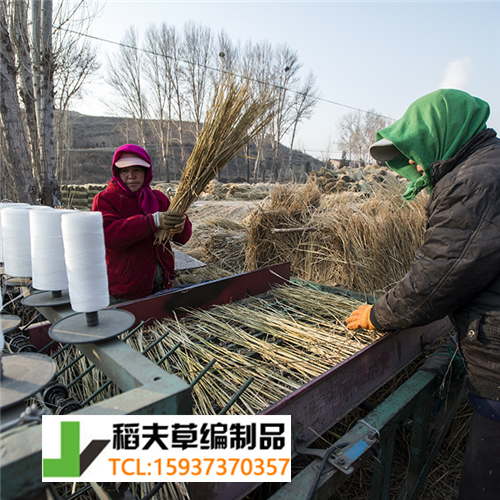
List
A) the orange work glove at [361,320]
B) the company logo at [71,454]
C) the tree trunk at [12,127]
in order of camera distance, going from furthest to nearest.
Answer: the tree trunk at [12,127] → the orange work glove at [361,320] → the company logo at [71,454]

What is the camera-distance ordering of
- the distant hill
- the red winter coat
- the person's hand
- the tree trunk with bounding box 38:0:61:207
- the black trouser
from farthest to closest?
the distant hill < the tree trunk with bounding box 38:0:61:207 < the red winter coat < the person's hand < the black trouser

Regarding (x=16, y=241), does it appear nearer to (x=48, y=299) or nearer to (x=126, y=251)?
(x=48, y=299)

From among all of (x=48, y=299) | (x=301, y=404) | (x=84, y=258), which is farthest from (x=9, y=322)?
(x=301, y=404)

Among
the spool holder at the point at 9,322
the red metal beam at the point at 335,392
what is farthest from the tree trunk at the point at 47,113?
the red metal beam at the point at 335,392

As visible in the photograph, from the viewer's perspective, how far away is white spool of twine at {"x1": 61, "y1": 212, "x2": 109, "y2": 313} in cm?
89

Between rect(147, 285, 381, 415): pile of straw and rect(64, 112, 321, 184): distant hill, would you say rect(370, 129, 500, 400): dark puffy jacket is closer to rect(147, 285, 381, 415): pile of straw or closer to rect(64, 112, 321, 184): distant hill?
rect(147, 285, 381, 415): pile of straw

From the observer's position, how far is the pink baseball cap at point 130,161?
229 cm

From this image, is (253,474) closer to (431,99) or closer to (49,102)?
(431,99)

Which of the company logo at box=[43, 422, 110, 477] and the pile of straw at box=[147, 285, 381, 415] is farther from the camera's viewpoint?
the pile of straw at box=[147, 285, 381, 415]

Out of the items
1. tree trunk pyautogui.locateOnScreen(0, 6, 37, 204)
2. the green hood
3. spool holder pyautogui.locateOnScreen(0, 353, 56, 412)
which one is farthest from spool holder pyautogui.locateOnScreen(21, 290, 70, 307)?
tree trunk pyautogui.locateOnScreen(0, 6, 37, 204)

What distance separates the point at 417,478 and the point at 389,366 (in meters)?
0.73

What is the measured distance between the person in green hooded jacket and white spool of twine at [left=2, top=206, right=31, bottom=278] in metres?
1.53

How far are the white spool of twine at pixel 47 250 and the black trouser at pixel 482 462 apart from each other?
1.75 meters

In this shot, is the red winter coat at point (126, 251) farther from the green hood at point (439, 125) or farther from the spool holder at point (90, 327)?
the green hood at point (439, 125)
